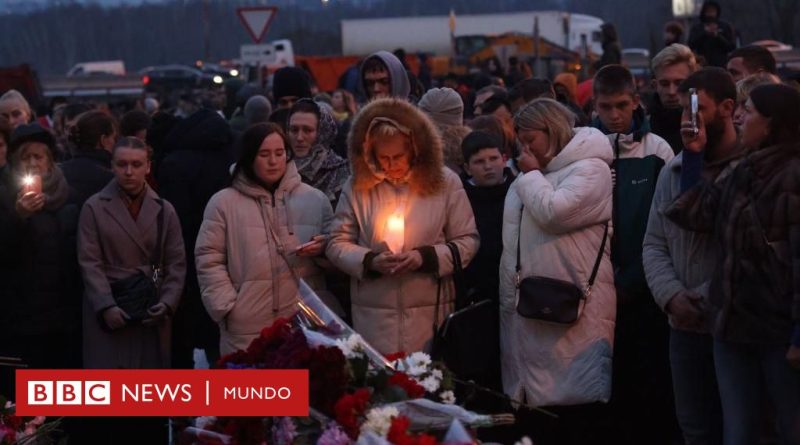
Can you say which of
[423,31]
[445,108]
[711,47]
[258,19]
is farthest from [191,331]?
[423,31]

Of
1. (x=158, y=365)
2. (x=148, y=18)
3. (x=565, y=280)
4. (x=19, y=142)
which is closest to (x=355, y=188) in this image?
(x=565, y=280)

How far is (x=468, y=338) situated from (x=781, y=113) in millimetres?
2109

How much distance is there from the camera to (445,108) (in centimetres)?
990

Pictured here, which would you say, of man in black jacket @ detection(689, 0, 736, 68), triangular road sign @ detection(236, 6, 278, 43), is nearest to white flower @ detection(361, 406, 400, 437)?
man in black jacket @ detection(689, 0, 736, 68)

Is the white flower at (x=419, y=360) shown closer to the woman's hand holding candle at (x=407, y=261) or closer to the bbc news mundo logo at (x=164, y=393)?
the bbc news mundo logo at (x=164, y=393)

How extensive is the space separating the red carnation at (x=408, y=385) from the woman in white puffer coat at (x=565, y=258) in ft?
7.59

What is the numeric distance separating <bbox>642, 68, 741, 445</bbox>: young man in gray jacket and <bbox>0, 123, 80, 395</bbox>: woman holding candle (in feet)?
11.6

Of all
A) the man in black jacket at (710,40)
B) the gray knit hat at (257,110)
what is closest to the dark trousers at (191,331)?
the gray knit hat at (257,110)

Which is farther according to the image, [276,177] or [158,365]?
[158,365]

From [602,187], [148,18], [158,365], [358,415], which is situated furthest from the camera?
[148,18]

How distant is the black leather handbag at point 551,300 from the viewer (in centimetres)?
761

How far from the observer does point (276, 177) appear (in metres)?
8.23

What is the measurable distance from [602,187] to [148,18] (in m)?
114

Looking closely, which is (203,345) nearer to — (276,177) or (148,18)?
(276,177)
